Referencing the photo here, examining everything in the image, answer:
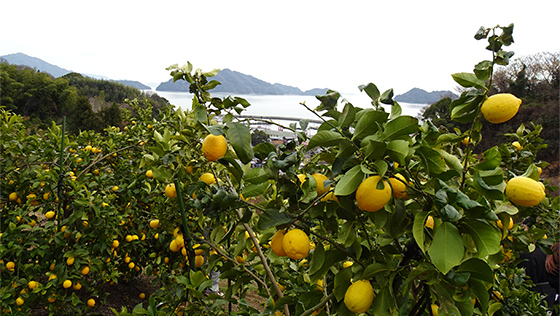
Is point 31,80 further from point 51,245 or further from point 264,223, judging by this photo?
point 264,223

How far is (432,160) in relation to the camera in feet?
1.91

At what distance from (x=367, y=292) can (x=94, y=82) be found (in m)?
51.4

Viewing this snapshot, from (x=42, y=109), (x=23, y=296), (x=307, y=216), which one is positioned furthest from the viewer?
(x=42, y=109)

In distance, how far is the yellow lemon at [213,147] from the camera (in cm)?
76

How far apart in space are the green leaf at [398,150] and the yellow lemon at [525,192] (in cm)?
26

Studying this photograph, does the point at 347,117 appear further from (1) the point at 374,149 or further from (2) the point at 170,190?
(2) the point at 170,190

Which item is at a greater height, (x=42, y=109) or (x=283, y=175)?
(x=283, y=175)

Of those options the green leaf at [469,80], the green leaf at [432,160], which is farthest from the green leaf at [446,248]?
the green leaf at [469,80]

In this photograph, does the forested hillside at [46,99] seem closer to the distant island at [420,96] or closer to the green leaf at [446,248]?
the distant island at [420,96]

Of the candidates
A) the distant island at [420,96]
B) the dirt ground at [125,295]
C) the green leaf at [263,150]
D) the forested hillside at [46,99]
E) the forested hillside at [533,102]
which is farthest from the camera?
the forested hillside at [46,99]

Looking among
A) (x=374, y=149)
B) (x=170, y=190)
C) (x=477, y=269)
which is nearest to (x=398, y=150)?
(x=374, y=149)

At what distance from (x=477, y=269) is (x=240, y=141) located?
0.50 meters

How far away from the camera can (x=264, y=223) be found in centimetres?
66

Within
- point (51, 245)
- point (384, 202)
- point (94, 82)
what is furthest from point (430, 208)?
point (94, 82)
